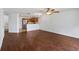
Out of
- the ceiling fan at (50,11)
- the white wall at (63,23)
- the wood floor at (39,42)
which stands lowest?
the wood floor at (39,42)

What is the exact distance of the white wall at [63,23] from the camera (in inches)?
71.6

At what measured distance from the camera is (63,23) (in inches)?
75.9

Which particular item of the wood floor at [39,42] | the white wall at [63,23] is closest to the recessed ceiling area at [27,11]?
the white wall at [63,23]

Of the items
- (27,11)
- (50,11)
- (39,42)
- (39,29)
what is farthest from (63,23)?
(27,11)

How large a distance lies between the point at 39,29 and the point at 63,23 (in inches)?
18.0

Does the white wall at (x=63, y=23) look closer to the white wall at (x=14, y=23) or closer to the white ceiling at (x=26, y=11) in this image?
the white ceiling at (x=26, y=11)
